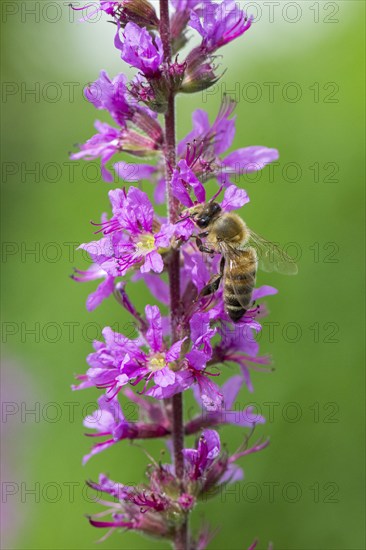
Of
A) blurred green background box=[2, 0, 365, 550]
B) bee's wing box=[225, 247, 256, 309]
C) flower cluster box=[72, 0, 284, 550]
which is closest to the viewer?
flower cluster box=[72, 0, 284, 550]

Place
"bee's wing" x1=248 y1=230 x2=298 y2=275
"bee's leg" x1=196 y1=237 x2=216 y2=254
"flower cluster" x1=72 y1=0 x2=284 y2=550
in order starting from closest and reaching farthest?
1. "flower cluster" x1=72 y1=0 x2=284 y2=550
2. "bee's leg" x1=196 y1=237 x2=216 y2=254
3. "bee's wing" x1=248 y1=230 x2=298 y2=275

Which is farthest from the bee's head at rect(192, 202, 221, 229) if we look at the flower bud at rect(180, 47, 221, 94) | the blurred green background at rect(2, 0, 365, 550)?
the blurred green background at rect(2, 0, 365, 550)

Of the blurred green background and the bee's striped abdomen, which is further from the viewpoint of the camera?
the blurred green background

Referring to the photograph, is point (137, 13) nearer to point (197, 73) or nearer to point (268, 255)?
point (197, 73)

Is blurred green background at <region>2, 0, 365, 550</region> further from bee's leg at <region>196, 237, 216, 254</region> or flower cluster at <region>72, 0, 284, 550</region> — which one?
bee's leg at <region>196, 237, 216, 254</region>

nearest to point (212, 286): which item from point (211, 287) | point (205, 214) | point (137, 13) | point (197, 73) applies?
point (211, 287)

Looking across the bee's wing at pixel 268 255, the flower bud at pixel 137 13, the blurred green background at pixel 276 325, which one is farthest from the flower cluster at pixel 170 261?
the blurred green background at pixel 276 325

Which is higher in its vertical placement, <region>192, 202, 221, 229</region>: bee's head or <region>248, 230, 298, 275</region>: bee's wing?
<region>192, 202, 221, 229</region>: bee's head

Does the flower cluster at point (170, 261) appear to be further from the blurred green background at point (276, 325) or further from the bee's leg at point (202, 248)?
the blurred green background at point (276, 325)
